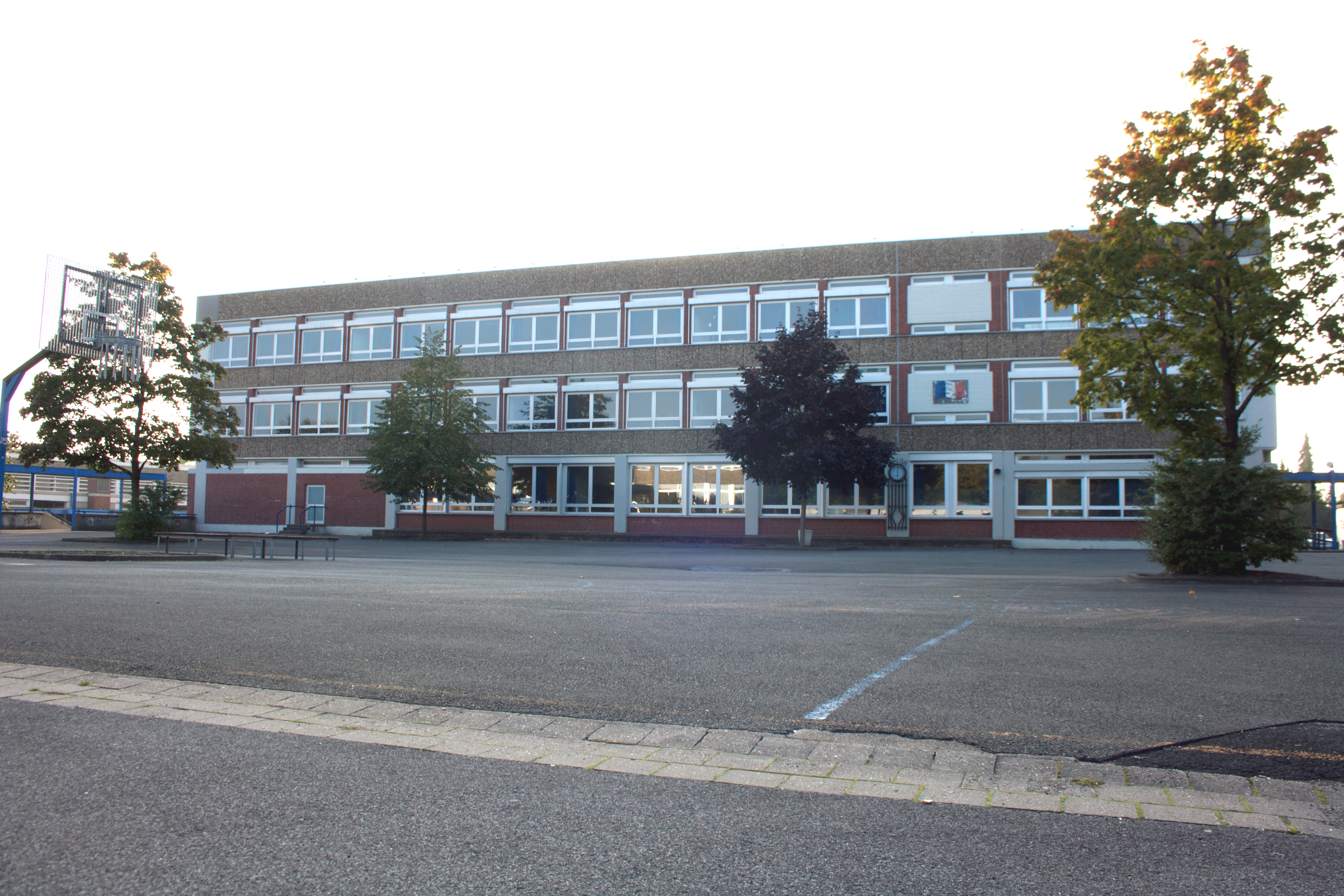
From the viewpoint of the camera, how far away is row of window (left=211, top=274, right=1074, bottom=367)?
35.8 meters

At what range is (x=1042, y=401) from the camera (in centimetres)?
3469

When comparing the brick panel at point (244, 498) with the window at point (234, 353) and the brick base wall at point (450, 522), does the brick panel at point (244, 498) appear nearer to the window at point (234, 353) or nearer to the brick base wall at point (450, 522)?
the window at point (234, 353)

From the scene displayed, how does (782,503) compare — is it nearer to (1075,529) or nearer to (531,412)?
(1075,529)

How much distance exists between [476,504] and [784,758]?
3779 centimetres

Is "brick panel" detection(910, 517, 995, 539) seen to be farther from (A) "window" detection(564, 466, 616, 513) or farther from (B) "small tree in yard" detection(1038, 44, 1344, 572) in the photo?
(B) "small tree in yard" detection(1038, 44, 1344, 572)

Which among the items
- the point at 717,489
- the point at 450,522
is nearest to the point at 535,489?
the point at 450,522

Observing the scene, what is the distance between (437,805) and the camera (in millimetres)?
3453

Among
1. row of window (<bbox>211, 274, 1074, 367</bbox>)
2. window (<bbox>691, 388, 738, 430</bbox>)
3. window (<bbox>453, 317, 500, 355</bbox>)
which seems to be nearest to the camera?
row of window (<bbox>211, 274, 1074, 367</bbox>)

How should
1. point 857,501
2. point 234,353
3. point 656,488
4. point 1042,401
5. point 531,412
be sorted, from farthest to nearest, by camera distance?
1. point 234,353
2. point 531,412
3. point 656,488
4. point 857,501
5. point 1042,401

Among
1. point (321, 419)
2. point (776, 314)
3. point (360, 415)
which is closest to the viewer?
point (776, 314)

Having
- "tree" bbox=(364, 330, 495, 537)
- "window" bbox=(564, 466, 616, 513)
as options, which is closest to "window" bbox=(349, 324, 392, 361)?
"tree" bbox=(364, 330, 495, 537)

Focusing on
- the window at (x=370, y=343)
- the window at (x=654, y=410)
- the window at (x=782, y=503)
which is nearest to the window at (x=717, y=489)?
the window at (x=782, y=503)

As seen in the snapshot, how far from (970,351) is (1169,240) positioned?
61.6 feet

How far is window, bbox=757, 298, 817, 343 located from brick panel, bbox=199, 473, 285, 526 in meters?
23.4
